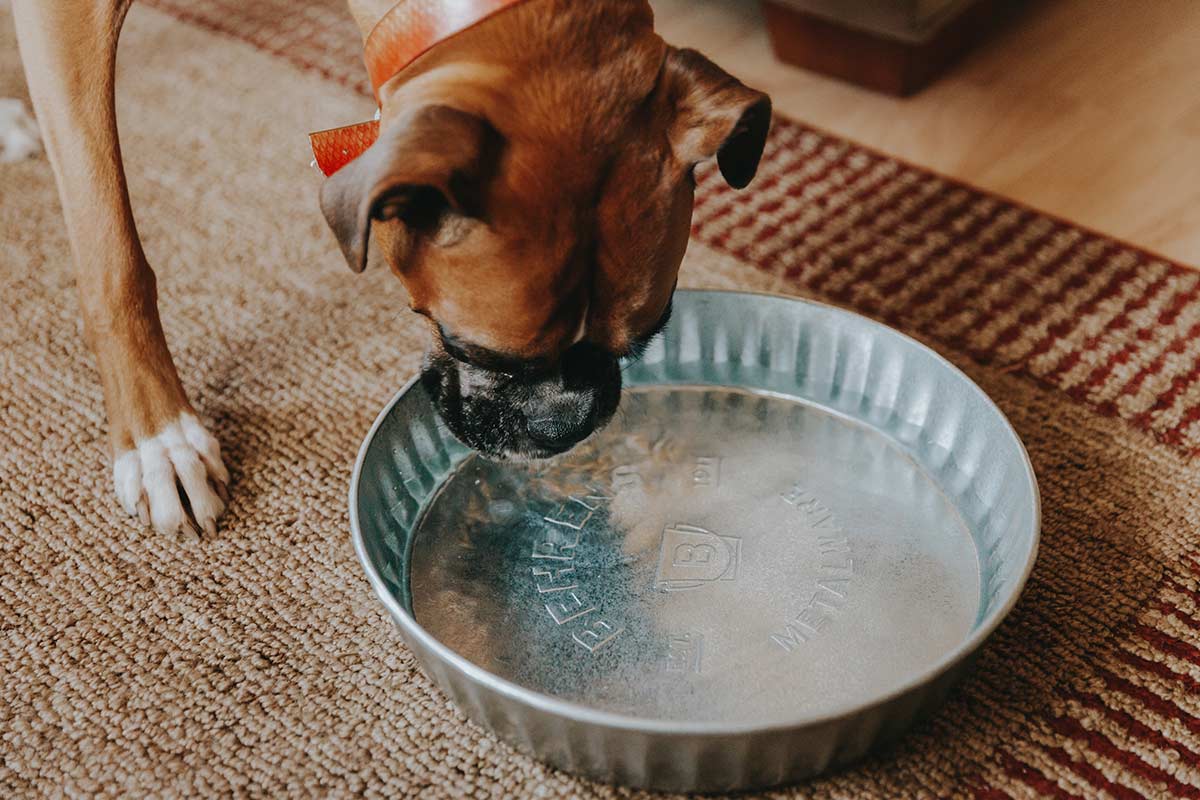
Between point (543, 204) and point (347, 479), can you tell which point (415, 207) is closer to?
point (543, 204)

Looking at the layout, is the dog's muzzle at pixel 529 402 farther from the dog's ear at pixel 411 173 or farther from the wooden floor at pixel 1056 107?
the wooden floor at pixel 1056 107

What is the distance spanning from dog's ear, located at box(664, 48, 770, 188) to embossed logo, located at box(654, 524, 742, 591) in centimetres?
32

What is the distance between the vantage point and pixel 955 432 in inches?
41.3

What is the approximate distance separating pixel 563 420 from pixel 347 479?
274 mm

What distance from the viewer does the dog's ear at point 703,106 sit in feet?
2.92

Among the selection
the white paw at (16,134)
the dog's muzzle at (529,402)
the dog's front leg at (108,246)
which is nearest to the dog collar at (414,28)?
the dog's muzzle at (529,402)

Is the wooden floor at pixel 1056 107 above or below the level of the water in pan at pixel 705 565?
below

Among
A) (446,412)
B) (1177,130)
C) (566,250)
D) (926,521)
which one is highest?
(566,250)

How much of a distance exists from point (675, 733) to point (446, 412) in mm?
395

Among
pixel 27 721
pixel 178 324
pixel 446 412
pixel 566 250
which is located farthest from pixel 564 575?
pixel 178 324

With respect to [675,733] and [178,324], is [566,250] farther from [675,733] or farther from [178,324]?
[178,324]

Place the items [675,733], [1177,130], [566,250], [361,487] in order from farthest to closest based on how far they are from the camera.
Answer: [1177,130] < [361,487] < [566,250] < [675,733]

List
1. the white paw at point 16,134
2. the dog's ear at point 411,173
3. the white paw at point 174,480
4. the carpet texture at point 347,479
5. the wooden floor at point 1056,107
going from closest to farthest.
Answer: the dog's ear at point 411,173 → the carpet texture at point 347,479 → the white paw at point 174,480 → the wooden floor at point 1056,107 → the white paw at point 16,134

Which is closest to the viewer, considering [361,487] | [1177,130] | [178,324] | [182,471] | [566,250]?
[566,250]
